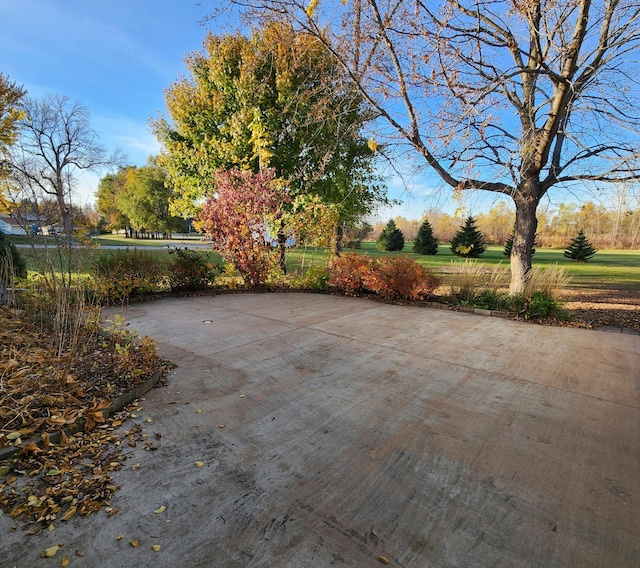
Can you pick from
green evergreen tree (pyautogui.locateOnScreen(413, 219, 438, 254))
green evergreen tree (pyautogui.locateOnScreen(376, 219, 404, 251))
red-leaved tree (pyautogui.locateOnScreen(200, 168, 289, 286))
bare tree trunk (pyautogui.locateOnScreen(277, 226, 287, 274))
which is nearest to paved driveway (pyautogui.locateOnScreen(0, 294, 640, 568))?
red-leaved tree (pyautogui.locateOnScreen(200, 168, 289, 286))

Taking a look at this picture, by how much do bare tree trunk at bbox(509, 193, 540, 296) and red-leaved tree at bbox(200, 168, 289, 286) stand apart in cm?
481

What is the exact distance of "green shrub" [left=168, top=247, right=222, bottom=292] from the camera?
6.83 meters

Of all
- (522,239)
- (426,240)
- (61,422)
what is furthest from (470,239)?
(61,422)

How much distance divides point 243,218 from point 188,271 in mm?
1613

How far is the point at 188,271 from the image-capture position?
22.7 ft

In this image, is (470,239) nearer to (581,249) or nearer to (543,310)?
(581,249)

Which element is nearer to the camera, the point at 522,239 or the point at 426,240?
the point at 522,239

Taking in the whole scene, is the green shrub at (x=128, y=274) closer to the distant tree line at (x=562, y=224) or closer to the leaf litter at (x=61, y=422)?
the leaf litter at (x=61, y=422)

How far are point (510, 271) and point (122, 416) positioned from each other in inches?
256

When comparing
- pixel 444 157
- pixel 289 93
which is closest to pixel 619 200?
pixel 444 157

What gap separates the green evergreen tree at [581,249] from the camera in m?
18.7

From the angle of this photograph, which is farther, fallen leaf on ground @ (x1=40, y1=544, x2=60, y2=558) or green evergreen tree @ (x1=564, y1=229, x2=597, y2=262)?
green evergreen tree @ (x1=564, y1=229, x2=597, y2=262)

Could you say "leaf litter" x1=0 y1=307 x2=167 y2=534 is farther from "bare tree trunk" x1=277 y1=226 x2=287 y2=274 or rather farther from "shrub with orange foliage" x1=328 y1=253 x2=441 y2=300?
"bare tree trunk" x1=277 y1=226 x2=287 y2=274

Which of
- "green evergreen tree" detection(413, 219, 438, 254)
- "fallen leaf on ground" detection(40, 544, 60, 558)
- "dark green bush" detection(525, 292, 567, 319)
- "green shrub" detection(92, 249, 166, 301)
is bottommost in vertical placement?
"fallen leaf on ground" detection(40, 544, 60, 558)
